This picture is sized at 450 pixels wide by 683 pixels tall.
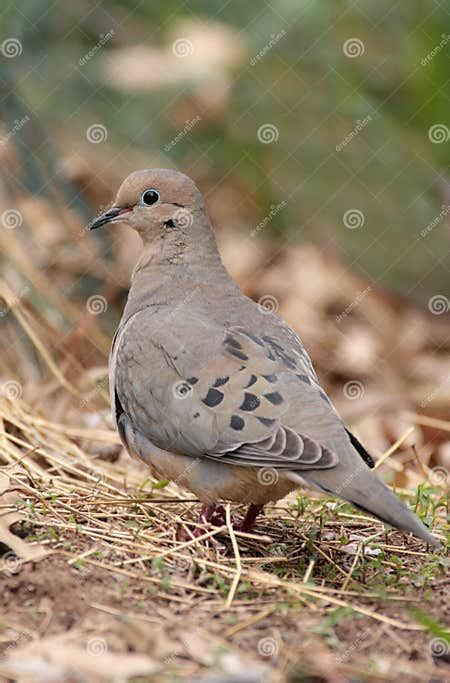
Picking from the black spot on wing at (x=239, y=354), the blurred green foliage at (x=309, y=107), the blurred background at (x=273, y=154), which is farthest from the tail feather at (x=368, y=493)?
the blurred green foliage at (x=309, y=107)

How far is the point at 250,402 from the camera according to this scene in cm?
384

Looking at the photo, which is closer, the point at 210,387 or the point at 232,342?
the point at 210,387

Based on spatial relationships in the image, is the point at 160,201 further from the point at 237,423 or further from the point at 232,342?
the point at 237,423

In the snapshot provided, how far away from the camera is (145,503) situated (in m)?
4.35

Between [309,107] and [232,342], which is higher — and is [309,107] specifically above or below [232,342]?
above

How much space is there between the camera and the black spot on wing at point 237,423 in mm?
3786

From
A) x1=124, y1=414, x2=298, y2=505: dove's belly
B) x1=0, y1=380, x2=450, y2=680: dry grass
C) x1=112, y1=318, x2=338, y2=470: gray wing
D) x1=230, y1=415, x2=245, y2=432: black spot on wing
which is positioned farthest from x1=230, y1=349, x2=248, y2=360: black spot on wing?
x1=0, y1=380, x2=450, y2=680: dry grass

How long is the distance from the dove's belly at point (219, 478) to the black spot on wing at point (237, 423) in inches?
5.9

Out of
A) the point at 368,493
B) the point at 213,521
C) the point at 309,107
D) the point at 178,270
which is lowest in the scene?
the point at 213,521

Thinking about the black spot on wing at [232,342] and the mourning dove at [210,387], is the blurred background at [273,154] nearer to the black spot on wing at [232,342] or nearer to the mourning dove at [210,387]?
the mourning dove at [210,387]

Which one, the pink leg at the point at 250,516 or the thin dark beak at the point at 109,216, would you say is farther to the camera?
the thin dark beak at the point at 109,216

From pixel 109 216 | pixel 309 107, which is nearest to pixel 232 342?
pixel 109 216

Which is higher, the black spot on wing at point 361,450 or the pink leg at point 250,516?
the black spot on wing at point 361,450

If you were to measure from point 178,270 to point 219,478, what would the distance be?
3.24 feet
